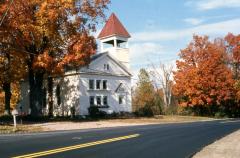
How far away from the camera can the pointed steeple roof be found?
58.6 m

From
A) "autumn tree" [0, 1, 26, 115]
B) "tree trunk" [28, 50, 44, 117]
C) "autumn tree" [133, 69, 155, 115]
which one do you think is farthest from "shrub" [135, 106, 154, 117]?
"autumn tree" [133, 69, 155, 115]

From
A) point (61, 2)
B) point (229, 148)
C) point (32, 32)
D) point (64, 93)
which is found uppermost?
point (61, 2)

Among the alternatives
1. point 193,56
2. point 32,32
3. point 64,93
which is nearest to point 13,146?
point 32,32

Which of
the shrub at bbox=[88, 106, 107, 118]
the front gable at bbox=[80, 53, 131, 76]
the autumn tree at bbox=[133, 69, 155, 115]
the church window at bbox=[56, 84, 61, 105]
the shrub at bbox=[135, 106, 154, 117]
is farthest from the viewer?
the autumn tree at bbox=[133, 69, 155, 115]

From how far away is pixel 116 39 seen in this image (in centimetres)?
5834

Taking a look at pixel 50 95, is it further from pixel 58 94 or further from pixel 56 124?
pixel 56 124

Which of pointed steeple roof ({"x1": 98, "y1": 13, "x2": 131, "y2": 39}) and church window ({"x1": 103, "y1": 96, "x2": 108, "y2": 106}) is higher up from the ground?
pointed steeple roof ({"x1": 98, "y1": 13, "x2": 131, "y2": 39})

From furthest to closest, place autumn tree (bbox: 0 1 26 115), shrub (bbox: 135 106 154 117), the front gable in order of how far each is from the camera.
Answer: shrub (bbox: 135 106 154 117), the front gable, autumn tree (bbox: 0 1 26 115)

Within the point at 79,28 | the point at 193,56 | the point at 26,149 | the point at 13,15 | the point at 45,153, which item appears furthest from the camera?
the point at 193,56

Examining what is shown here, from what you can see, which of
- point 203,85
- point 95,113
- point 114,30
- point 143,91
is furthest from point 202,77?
point 143,91

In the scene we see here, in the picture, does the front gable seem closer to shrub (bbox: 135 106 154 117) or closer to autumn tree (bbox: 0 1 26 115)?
shrub (bbox: 135 106 154 117)

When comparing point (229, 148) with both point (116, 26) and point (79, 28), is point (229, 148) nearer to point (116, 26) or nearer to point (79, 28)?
point (79, 28)

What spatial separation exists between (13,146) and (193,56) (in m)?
51.0

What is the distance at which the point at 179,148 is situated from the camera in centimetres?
1580
